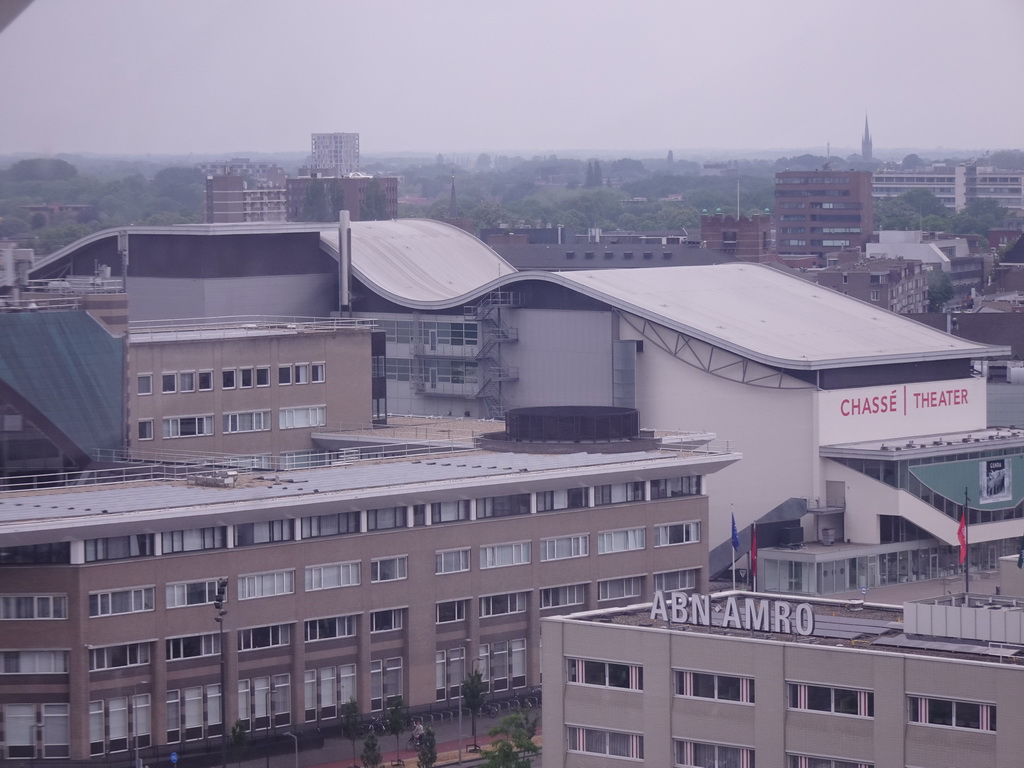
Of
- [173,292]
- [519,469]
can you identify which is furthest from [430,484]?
[173,292]

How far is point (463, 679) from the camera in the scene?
4309cm

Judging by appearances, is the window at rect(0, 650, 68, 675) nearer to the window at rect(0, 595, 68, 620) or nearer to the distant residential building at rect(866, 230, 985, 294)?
the window at rect(0, 595, 68, 620)

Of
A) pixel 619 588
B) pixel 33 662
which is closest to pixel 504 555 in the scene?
pixel 619 588

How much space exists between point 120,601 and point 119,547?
1089 mm

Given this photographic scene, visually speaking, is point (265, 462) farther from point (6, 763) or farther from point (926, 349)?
point (926, 349)

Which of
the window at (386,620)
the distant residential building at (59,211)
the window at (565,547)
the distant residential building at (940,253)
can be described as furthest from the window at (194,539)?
the distant residential building at (940,253)

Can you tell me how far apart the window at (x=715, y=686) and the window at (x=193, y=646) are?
1365 cm

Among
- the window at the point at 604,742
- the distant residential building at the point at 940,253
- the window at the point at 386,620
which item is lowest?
the window at the point at 386,620

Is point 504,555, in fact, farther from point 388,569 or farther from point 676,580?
point 676,580

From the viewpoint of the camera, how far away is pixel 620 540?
152 feet

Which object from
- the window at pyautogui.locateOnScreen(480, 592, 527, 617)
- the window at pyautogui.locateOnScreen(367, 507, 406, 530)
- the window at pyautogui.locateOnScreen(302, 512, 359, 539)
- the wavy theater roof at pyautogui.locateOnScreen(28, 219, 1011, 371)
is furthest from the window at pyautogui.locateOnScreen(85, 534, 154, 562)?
the wavy theater roof at pyautogui.locateOnScreen(28, 219, 1011, 371)

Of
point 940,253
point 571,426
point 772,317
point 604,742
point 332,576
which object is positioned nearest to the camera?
point 604,742

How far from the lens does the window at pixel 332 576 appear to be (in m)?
40.7

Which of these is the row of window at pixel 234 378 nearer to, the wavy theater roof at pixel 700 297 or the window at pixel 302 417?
the window at pixel 302 417
